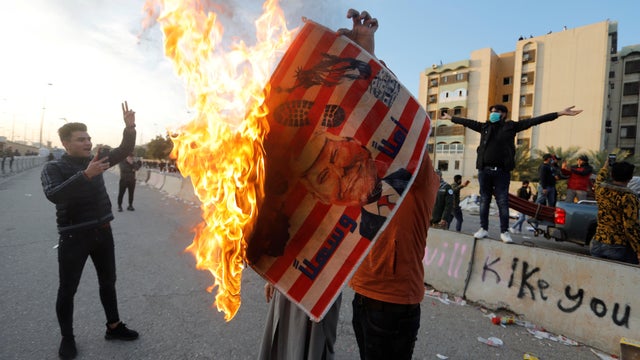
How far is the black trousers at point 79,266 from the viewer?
10.7 feet

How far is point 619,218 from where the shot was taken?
14.1 ft

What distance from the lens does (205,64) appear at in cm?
213

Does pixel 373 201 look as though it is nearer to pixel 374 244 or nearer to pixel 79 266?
pixel 374 244

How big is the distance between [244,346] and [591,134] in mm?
51472

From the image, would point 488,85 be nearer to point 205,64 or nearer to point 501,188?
point 501,188

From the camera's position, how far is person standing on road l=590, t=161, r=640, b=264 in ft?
13.8

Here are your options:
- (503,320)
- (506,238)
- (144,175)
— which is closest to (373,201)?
(503,320)

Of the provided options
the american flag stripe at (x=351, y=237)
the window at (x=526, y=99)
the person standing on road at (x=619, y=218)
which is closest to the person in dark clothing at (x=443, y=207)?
the person standing on road at (x=619, y=218)

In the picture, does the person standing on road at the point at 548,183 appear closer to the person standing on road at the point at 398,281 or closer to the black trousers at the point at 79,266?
the person standing on road at the point at 398,281

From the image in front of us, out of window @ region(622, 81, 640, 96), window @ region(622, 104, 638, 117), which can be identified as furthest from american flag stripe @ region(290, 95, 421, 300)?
window @ region(622, 81, 640, 96)

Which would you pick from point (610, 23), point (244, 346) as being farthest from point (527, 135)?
point (244, 346)

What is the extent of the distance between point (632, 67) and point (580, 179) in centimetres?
5093

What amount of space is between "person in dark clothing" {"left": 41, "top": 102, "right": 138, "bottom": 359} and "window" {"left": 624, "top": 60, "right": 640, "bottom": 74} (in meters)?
62.5

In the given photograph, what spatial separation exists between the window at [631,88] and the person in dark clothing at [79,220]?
6210 centimetres
